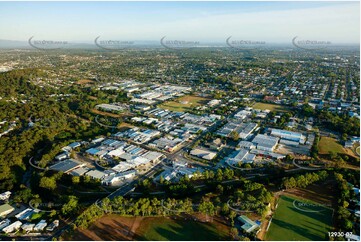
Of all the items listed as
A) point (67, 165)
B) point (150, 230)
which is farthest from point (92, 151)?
point (150, 230)

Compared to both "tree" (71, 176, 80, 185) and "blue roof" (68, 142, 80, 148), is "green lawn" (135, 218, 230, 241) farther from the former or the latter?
"blue roof" (68, 142, 80, 148)

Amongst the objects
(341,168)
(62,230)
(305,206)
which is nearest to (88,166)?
(62,230)

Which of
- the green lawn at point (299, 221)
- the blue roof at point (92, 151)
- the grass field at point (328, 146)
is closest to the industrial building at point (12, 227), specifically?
the blue roof at point (92, 151)

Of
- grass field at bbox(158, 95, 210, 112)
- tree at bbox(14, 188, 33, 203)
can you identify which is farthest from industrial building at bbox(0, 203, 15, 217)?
grass field at bbox(158, 95, 210, 112)

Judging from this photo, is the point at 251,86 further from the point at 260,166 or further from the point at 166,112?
the point at 260,166

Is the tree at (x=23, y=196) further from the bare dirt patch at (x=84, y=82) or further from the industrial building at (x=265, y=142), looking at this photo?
the bare dirt patch at (x=84, y=82)

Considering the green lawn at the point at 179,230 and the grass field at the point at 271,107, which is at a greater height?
the grass field at the point at 271,107
